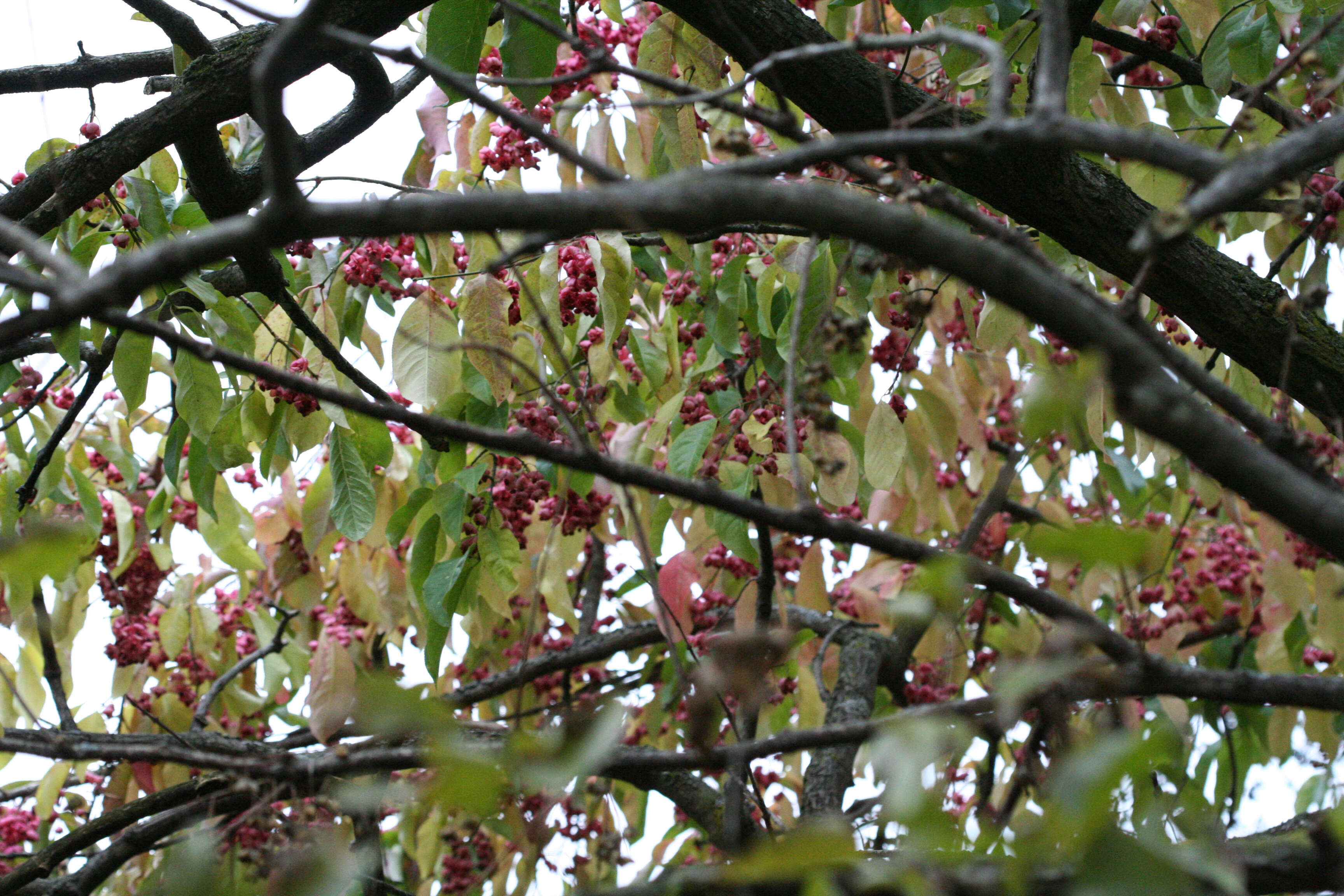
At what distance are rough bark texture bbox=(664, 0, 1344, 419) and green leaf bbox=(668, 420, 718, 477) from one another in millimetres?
493

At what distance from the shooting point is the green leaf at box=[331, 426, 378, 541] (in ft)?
5.89

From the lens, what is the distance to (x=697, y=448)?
1.70 meters

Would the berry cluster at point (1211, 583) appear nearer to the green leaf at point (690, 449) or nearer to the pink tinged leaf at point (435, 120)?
the green leaf at point (690, 449)

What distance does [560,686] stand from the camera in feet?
9.80

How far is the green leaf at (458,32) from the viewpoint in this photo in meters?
1.55

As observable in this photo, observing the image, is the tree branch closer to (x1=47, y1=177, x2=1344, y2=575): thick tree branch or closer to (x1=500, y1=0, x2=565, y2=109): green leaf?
(x1=500, y1=0, x2=565, y2=109): green leaf

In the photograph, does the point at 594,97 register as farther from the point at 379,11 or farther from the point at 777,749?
the point at 777,749

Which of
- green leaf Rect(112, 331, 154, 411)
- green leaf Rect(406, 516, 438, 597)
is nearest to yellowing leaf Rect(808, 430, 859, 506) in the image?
green leaf Rect(406, 516, 438, 597)

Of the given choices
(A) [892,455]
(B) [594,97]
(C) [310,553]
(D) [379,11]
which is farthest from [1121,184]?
(C) [310,553]

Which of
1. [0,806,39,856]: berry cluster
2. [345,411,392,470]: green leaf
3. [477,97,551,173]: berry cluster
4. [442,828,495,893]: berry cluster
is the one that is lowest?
[442,828,495,893]: berry cluster

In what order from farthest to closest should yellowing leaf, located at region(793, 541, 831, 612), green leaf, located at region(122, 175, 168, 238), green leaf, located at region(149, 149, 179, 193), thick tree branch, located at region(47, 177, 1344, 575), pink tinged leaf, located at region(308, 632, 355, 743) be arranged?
yellowing leaf, located at region(793, 541, 831, 612)
pink tinged leaf, located at region(308, 632, 355, 743)
green leaf, located at region(149, 149, 179, 193)
green leaf, located at region(122, 175, 168, 238)
thick tree branch, located at region(47, 177, 1344, 575)

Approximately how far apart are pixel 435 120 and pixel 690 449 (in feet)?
2.82

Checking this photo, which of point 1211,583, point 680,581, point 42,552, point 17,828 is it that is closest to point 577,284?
point 680,581

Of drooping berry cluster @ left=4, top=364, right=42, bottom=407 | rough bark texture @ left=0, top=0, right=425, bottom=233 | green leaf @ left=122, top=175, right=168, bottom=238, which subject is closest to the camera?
rough bark texture @ left=0, top=0, right=425, bottom=233
